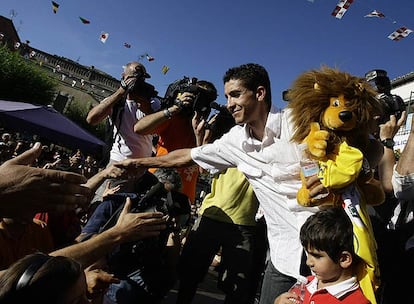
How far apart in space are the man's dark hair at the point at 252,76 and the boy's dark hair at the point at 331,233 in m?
1.03

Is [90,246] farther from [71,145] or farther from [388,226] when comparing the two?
[71,145]

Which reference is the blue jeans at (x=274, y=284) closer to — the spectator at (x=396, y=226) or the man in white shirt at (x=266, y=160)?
the man in white shirt at (x=266, y=160)

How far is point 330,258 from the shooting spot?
1.90 meters

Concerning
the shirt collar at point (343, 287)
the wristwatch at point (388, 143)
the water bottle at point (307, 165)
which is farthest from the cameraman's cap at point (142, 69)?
the shirt collar at point (343, 287)

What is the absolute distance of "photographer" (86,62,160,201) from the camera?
3346 mm

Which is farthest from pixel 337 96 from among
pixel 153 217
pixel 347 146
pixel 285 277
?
pixel 153 217

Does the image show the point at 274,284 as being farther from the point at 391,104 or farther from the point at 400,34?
the point at 400,34

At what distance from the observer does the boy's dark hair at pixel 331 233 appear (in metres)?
1.87

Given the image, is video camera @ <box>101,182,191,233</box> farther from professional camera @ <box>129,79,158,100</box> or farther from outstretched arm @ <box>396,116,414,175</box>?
outstretched arm @ <box>396,116,414,175</box>

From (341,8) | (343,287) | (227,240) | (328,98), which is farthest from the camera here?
(341,8)

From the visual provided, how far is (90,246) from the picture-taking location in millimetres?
1871

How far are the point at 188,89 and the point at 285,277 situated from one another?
1681 mm

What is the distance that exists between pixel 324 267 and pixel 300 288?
218mm

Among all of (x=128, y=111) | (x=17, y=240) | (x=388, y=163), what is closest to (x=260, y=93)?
(x=388, y=163)
